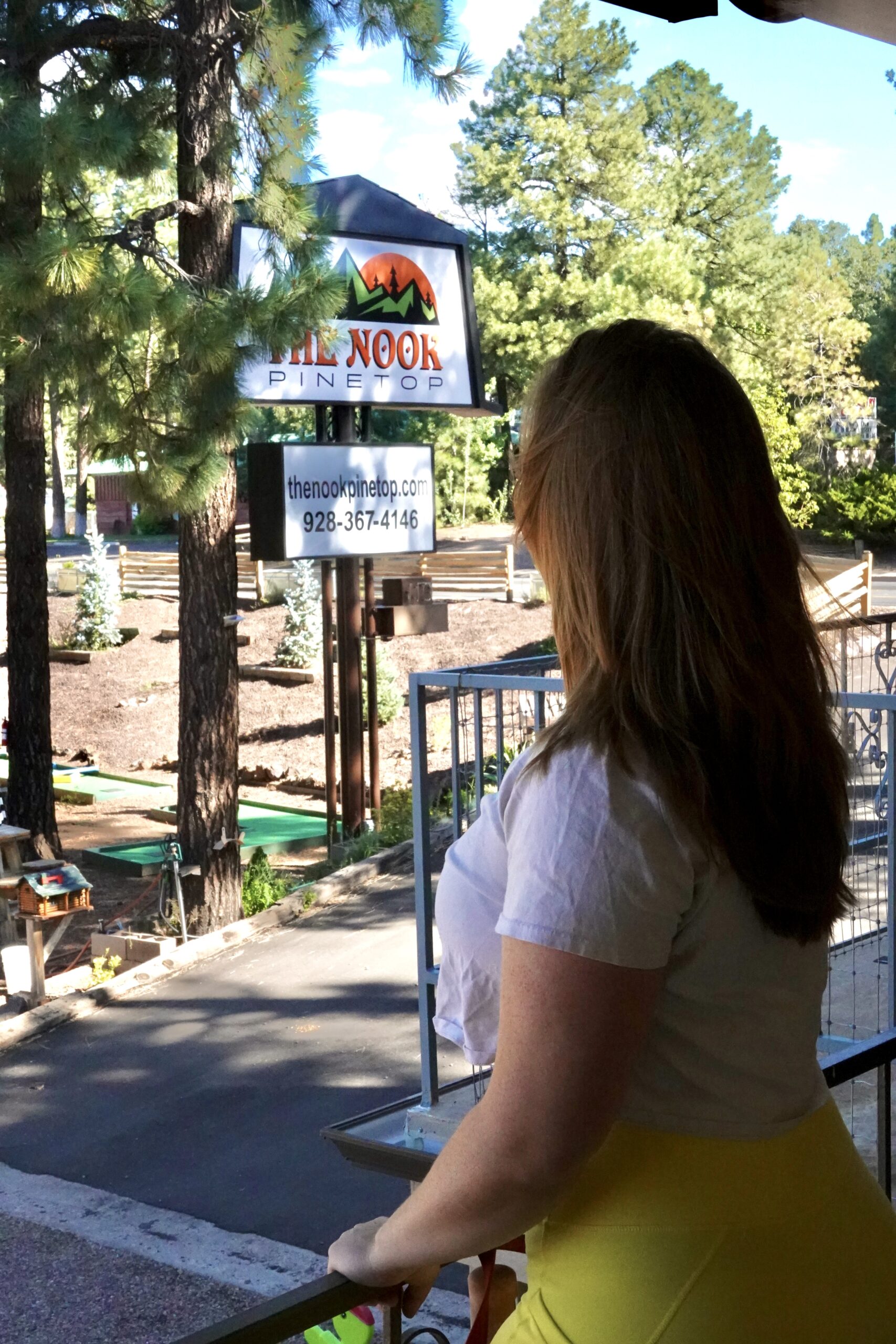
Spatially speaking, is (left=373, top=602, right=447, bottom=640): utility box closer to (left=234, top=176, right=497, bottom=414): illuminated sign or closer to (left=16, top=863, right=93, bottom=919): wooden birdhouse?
(left=234, top=176, right=497, bottom=414): illuminated sign

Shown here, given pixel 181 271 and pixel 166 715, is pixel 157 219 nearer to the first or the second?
pixel 181 271

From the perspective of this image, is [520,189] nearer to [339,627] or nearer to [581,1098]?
[339,627]

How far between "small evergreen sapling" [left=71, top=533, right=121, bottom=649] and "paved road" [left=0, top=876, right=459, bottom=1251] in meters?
15.3

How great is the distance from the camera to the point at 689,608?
37.9 inches

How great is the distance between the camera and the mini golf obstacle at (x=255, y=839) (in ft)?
39.7

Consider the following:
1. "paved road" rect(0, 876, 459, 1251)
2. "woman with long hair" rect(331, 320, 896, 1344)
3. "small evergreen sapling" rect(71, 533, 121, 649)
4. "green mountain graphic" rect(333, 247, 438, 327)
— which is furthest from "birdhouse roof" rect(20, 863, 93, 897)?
"small evergreen sapling" rect(71, 533, 121, 649)

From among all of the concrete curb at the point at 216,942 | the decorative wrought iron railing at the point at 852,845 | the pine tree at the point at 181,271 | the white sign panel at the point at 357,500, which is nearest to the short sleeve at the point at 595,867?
the decorative wrought iron railing at the point at 852,845

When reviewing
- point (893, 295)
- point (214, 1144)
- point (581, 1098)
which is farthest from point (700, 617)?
point (893, 295)

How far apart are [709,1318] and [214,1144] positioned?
19.7ft

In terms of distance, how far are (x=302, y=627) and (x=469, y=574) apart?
6.06m

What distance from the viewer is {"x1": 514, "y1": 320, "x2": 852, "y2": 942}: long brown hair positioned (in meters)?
0.95

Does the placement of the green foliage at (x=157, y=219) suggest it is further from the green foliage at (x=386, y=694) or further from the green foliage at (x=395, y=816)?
the green foliage at (x=386, y=694)

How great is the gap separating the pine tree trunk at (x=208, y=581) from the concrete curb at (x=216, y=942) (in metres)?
0.48

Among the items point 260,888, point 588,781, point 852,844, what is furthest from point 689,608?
point 260,888
